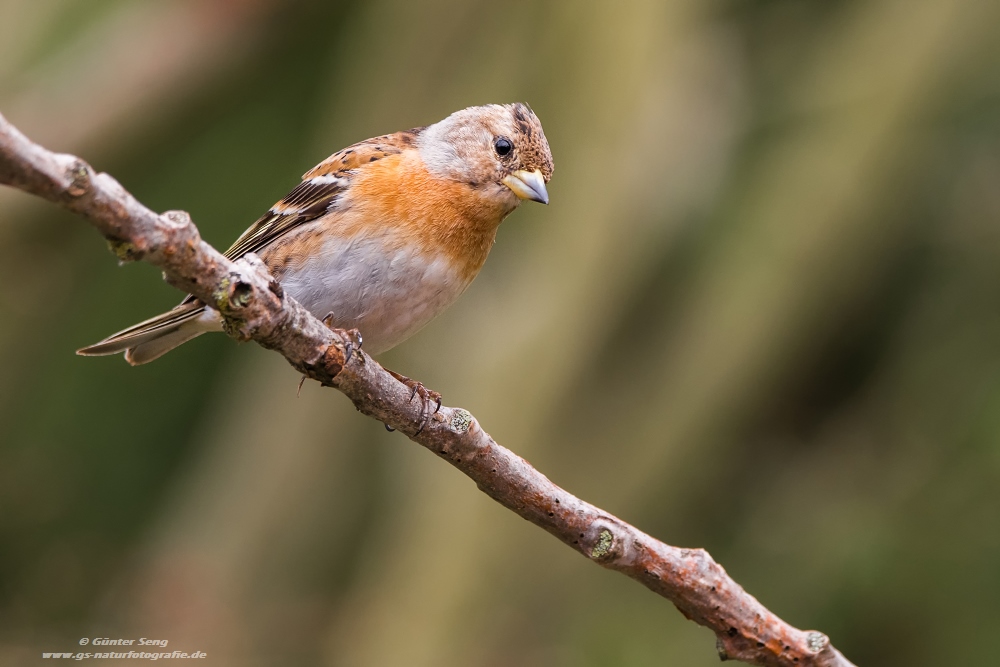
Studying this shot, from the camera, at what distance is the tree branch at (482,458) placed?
91.5 inches

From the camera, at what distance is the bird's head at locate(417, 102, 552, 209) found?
3.94m

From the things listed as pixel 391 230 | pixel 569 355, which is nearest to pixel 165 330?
pixel 391 230

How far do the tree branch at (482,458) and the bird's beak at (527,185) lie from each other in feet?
4.08

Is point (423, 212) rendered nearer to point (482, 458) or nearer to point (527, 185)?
point (527, 185)

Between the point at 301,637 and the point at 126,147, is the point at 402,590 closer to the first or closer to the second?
the point at 301,637

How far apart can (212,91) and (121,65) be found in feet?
2.04

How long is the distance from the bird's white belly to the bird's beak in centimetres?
42

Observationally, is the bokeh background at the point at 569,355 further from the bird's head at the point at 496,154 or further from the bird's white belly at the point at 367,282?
the bird's white belly at the point at 367,282

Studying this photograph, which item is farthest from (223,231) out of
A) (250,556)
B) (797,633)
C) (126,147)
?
A: (797,633)

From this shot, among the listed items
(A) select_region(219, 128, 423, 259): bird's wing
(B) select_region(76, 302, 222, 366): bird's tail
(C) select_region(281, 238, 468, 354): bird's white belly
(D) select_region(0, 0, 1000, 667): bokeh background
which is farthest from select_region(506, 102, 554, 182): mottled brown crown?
(D) select_region(0, 0, 1000, 667): bokeh background

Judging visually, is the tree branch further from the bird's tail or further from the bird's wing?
the bird's wing

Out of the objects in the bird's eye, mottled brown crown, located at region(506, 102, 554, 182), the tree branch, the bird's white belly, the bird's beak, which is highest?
mottled brown crown, located at region(506, 102, 554, 182)

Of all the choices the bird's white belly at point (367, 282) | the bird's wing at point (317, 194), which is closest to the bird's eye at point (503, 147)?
the bird's wing at point (317, 194)

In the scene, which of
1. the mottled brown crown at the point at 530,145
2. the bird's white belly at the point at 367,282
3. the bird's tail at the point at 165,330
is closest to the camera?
the bird's white belly at the point at 367,282
